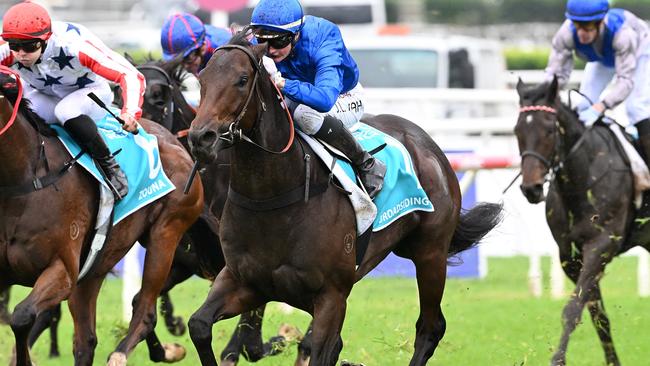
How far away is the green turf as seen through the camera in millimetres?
7617

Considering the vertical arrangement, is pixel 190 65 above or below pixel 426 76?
above

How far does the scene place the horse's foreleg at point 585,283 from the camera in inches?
263

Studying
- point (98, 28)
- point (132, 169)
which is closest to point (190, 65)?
point (132, 169)

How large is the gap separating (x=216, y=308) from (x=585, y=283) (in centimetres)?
262

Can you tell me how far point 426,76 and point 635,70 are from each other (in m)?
8.09

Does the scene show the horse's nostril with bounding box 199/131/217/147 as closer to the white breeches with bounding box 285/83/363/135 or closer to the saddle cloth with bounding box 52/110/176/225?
the white breeches with bounding box 285/83/363/135

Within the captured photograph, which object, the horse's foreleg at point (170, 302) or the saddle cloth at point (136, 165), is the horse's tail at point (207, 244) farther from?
the saddle cloth at point (136, 165)

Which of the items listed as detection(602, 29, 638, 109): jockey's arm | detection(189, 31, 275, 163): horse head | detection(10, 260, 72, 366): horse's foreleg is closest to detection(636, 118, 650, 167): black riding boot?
detection(602, 29, 638, 109): jockey's arm

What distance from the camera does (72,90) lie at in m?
6.22

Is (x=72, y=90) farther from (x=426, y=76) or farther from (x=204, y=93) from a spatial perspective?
(x=426, y=76)

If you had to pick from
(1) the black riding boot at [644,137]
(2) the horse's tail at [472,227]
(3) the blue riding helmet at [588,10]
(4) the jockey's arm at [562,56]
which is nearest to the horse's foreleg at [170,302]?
(2) the horse's tail at [472,227]

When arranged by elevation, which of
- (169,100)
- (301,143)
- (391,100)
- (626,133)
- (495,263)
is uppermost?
(301,143)

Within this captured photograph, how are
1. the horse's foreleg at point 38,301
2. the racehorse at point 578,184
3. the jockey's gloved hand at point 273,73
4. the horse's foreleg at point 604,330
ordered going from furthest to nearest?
the racehorse at point 578,184, the horse's foreleg at point 604,330, the horse's foreleg at point 38,301, the jockey's gloved hand at point 273,73

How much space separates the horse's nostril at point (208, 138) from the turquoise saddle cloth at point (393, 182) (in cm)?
135
